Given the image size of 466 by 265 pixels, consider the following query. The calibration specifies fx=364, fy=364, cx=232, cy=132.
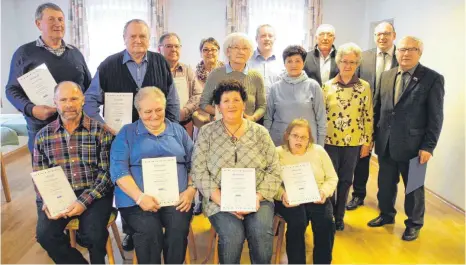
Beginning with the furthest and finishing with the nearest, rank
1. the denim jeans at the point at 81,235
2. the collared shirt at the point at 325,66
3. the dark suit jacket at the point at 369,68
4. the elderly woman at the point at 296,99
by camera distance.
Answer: the dark suit jacket at the point at 369,68, the collared shirt at the point at 325,66, the elderly woman at the point at 296,99, the denim jeans at the point at 81,235

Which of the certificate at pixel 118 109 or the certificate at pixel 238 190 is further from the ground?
the certificate at pixel 118 109

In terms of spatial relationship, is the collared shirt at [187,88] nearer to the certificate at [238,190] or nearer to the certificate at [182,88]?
the certificate at [182,88]

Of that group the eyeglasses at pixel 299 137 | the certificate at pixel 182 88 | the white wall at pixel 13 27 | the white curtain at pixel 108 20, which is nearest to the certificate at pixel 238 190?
the eyeglasses at pixel 299 137

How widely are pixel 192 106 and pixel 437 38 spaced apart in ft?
8.97

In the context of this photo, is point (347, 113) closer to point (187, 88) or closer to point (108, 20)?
point (187, 88)

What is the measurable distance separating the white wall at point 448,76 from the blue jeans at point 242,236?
8.18ft

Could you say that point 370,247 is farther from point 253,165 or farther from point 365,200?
point 253,165

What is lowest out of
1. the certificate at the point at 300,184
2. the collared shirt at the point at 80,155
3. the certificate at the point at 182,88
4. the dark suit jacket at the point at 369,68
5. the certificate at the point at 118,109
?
Answer: the certificate at the point at 300,184

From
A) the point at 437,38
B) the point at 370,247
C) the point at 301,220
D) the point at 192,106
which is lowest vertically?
the point at 370,247

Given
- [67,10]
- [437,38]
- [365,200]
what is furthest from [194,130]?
[67,10]

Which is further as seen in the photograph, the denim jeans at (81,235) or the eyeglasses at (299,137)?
the eyeglasses at (299,137)

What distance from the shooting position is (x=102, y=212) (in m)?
2.14

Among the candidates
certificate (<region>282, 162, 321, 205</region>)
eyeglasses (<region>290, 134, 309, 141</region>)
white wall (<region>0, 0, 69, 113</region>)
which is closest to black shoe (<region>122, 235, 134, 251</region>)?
certificate (<region>282, 162, 321, 205</region>)

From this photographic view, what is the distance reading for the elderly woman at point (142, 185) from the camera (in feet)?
6.77
